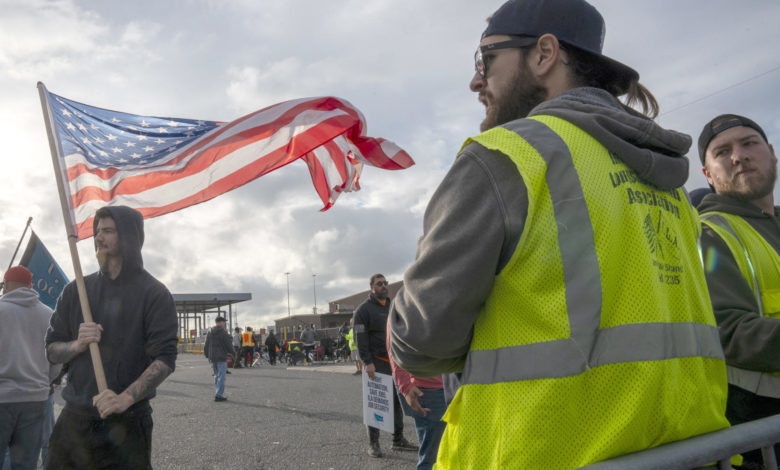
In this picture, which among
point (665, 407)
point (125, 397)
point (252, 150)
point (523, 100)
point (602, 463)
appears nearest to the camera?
point (602, 463)

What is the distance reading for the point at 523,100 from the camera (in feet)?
5.01

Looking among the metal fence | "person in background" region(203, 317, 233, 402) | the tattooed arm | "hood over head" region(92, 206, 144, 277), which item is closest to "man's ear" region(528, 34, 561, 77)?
the metal fence

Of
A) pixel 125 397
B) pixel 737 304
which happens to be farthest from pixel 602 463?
pixel 125 397

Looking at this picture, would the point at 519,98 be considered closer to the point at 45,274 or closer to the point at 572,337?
the point at 572,337

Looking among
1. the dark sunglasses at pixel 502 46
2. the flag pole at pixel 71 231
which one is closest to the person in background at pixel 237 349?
the flag pole at pixel 71 231

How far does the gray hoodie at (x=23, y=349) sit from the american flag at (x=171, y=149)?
1585mm

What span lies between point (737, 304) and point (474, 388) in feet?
4.53

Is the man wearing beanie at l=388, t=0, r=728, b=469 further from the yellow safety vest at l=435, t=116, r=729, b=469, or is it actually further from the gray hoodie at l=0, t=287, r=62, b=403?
the gray hoodie at l=0, t=287, r=62, b=403

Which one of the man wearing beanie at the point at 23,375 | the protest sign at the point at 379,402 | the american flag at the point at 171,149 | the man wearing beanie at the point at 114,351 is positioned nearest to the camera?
the man wearing beanie at the point at 114,351

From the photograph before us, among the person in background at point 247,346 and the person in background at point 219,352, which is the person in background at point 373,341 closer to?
the person in background at point 219,352

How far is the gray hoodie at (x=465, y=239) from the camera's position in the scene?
117cm

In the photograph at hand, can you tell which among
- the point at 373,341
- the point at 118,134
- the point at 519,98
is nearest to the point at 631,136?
the point at 519,98

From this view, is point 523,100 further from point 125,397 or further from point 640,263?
point 125,397

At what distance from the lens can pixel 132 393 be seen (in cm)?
307
